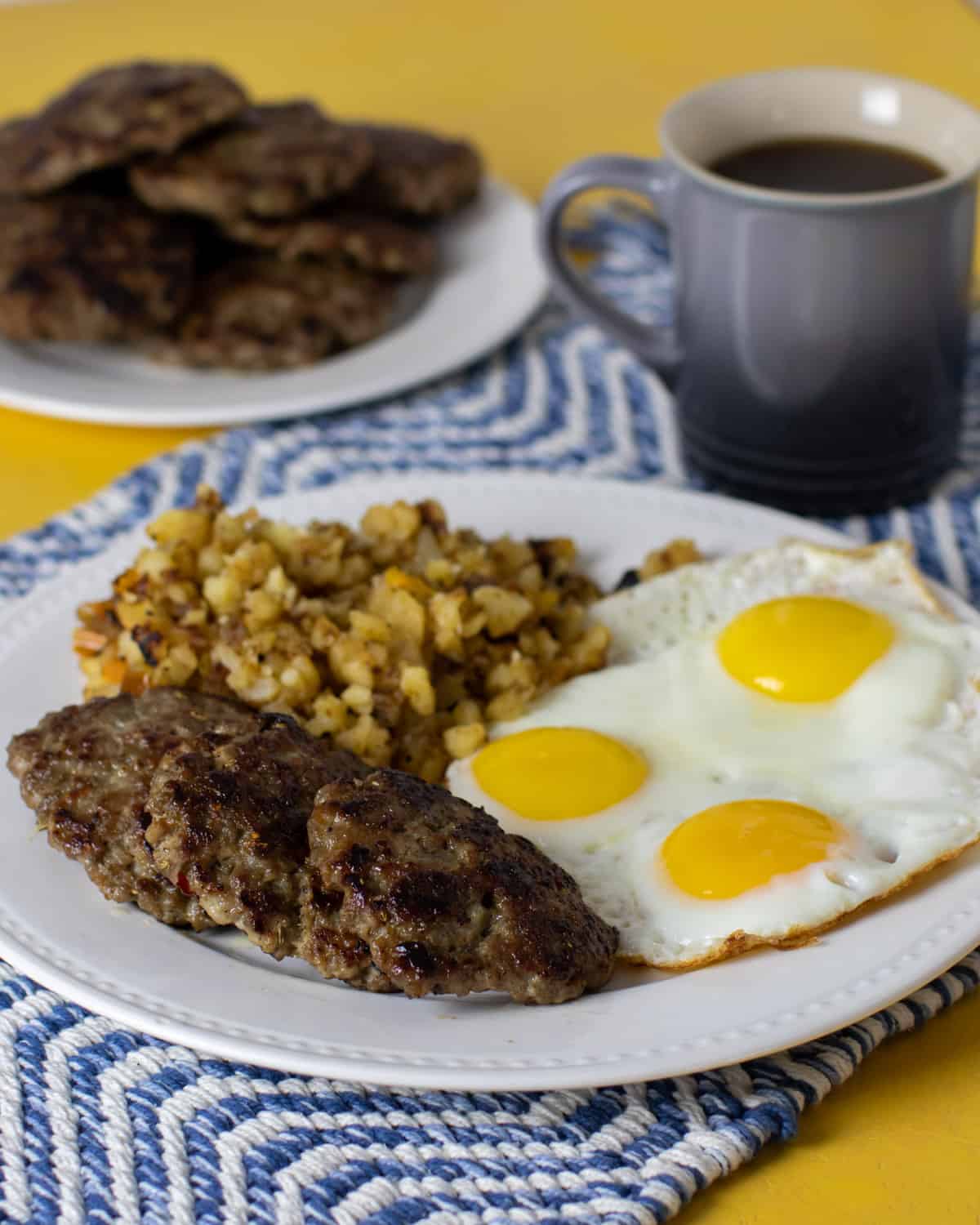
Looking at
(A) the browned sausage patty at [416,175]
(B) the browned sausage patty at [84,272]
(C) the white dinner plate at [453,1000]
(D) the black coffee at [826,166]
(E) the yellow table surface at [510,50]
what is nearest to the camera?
(C) the white dinner plate at [453,1000]

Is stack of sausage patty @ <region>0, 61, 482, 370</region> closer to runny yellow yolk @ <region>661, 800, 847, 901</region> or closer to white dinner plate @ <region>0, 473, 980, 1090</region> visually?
white dinner plate @ <region>0, 473, 980, 1090</region>

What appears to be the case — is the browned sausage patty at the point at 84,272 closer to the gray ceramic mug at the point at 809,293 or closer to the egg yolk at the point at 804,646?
the gray ceramic mug at the point at 809,293

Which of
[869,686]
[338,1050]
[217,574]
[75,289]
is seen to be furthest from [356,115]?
[338,1050]

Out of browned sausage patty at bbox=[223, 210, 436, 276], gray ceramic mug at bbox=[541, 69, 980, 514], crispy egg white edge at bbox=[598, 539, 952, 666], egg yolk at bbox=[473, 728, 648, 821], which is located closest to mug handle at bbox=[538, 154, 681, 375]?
gray ceramic mug at bbox=[541, 69, 980, 514]

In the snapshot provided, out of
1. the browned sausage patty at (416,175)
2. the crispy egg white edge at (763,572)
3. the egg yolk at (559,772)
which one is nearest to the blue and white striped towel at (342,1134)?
the egg yolk at (559,772)

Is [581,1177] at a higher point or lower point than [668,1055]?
lower

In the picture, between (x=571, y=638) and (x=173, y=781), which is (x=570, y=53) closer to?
(x=571, y=638)

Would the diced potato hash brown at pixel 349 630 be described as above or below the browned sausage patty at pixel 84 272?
below

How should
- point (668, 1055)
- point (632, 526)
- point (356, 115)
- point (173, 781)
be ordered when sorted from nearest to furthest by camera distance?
point (668, 1055), point (173, 781), point (632, 526), point (356, 115)
